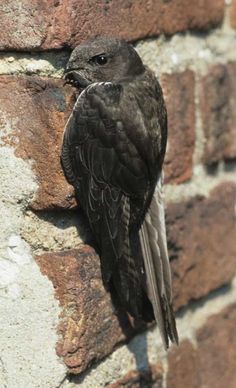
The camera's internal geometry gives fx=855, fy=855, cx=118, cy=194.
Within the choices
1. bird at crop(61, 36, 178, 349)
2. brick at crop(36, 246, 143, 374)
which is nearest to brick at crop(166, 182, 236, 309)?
bird at crop(61, 36, 178, 349)

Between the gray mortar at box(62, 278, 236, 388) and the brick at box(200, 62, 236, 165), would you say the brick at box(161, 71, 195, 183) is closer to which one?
the brick at box(200, 62, 236, 165)

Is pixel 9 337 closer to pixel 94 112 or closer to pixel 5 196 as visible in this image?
pixel 5 196

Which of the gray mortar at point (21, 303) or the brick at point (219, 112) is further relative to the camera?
the brick at point (219, 112)

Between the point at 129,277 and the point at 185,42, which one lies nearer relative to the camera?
the point at 129,277

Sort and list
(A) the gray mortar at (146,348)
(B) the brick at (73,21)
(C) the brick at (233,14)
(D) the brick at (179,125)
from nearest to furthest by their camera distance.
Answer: (B) the brick at (73,21)
(A) the gray mortar at (146,348)
(D) the brick at (179,125)
(C) the brick at (233,14)

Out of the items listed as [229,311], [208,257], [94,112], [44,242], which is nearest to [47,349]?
[44,242]

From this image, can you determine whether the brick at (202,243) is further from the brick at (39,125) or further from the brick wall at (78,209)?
the brick at (39,125)

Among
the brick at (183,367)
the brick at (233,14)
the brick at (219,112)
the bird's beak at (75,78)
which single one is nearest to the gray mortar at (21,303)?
the bird's beak at (75,78)
